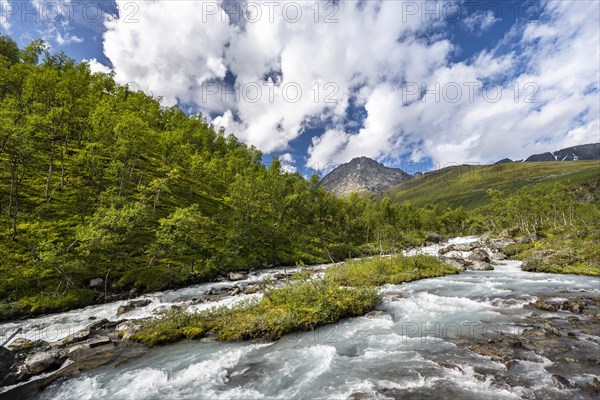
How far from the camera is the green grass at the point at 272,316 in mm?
20438

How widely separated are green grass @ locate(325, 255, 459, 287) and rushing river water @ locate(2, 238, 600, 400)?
11871mm

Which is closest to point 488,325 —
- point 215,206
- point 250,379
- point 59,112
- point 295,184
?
point 250,379

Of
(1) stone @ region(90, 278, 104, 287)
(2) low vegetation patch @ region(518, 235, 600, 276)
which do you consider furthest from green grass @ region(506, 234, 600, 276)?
(1) stone @ region(90, 278, 104, 287)

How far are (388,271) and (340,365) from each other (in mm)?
28732

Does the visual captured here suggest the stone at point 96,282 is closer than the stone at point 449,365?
No

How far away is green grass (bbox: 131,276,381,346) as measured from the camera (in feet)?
67.1

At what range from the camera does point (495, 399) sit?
11836mm

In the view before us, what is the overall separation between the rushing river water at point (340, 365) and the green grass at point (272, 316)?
944 mm

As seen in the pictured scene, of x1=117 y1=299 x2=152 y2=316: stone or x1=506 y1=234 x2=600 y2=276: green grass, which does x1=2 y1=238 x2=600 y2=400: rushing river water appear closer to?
x1=117 y1=299 x2=152 y2=316: stone

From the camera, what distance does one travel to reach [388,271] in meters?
42.3

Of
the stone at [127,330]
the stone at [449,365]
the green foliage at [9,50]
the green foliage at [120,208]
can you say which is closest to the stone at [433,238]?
the green foliage at [120,208]

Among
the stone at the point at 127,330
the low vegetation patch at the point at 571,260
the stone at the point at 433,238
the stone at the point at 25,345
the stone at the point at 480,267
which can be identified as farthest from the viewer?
the stone at the point at 433,238

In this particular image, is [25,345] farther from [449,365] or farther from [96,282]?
[449,365]

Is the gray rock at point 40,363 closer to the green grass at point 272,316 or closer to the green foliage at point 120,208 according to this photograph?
the green grass at point 272,316
